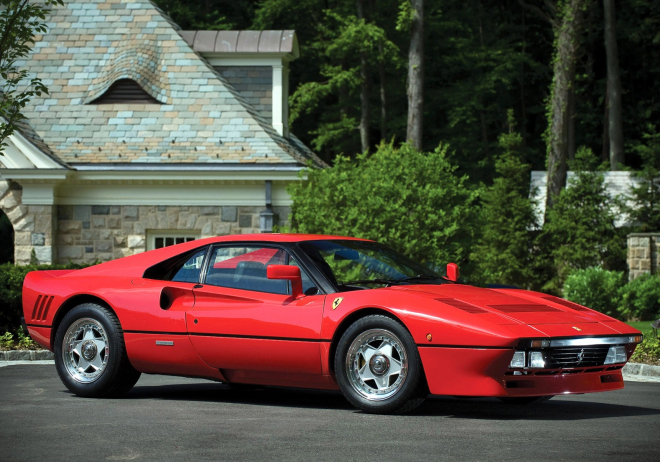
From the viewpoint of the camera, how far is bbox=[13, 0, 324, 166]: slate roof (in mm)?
21047

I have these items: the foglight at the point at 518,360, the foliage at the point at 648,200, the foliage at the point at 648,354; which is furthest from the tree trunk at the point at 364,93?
the foglight at the point at 518,360

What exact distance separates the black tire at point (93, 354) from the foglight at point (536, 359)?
11.1 ft

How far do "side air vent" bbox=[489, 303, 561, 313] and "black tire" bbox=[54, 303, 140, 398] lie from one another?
3.11 metres

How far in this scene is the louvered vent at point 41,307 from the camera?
8.98m

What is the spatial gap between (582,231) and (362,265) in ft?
66.8

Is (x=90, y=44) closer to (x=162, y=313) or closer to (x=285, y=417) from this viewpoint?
(x=162, y=313)

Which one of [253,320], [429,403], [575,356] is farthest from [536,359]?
[253,320]

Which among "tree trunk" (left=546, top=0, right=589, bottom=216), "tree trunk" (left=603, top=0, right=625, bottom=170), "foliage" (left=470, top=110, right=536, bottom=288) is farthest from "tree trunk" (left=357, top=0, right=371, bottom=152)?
"foliage" (left=470, top=110, right=536, bottom=288)

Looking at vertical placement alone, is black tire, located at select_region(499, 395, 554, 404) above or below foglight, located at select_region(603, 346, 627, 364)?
below

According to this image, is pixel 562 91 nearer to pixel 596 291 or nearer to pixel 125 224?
pixel 596 291

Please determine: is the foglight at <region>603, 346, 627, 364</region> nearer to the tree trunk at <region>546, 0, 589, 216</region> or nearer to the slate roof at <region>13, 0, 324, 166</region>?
the slate roof at <region>13, 0, 324, 166</region>

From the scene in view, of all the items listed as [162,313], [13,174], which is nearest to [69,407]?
[162,313]

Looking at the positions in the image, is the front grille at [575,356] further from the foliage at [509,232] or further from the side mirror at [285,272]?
the foliage at [509,232]

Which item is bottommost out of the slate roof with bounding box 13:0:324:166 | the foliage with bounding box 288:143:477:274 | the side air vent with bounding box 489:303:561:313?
the side air vent with bounding box 489:303:561:313
